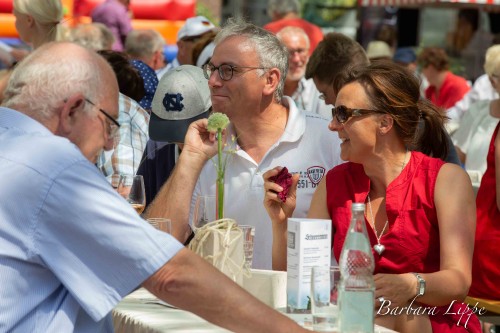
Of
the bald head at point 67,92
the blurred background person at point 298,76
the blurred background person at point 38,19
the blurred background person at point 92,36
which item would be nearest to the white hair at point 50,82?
the bald head at point 67,92

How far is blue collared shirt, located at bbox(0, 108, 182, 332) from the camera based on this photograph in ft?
7.25

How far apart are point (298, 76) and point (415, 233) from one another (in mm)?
4344

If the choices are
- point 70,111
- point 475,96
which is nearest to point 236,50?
point 70,111

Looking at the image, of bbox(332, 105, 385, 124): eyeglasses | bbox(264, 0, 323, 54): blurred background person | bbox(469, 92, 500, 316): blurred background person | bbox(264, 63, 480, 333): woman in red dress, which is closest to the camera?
bbox(264, 63, 480, 333): woman in red dress

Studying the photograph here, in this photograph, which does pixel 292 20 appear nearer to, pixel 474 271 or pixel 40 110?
pixel 474 271

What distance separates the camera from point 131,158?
198 inches

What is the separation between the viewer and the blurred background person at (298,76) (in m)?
7.40

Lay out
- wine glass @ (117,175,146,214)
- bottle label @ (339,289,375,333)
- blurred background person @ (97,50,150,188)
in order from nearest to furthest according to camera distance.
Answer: bottle label @ (339,289,375,333) < wine glass @ (117,175,146,214) < blurred background person @ (97,50,150,188)

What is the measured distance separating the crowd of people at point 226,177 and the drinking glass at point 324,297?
34 cm

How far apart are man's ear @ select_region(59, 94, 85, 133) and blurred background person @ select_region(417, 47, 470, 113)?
893 cm

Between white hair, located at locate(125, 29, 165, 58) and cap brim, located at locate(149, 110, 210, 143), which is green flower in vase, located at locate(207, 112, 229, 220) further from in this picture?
white hair, located at locate(125, 29, 165, 58)

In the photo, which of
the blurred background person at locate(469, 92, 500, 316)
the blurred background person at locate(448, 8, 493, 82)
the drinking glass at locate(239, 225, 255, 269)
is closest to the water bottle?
the drinking glass at locate(239, 225, 255, 269)

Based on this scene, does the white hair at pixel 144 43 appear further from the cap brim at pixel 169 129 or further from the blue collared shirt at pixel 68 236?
the blue collared shirt at pixel 68 236

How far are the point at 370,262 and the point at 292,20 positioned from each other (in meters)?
6.83
